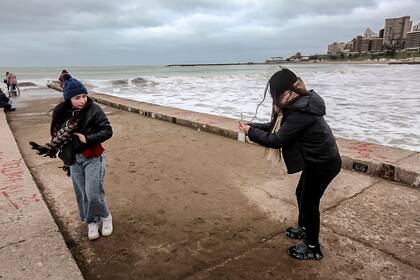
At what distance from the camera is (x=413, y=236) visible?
2.74 metres

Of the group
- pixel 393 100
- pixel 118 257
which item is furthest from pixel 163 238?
pixel 393 100

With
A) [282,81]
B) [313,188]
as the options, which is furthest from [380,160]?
[282,81]

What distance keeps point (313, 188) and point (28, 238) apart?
7.82 feet

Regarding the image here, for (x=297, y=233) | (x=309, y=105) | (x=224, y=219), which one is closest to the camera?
(x=309, y=105)

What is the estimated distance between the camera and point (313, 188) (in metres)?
→ 2.38

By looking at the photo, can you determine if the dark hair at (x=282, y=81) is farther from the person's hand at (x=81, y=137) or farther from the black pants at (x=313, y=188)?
the person's hand at (x=81, y=137)

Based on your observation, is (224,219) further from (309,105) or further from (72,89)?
(72,89)

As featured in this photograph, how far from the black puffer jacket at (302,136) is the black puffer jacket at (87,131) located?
3.98 ft

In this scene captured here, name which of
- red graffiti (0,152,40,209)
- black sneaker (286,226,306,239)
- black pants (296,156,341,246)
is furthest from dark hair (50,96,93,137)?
black sneaker (286,226,306,239)

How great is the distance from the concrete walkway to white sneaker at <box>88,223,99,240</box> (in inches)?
9.2

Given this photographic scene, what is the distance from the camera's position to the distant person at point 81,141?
2.56m

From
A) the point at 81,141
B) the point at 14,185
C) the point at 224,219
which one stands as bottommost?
the point at 224,219

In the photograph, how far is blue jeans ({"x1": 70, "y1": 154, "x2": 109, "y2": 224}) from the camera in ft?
8.86

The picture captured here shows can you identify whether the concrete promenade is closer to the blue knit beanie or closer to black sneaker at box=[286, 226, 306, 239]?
black sneaker at box=[286, 226, 306, 239]
